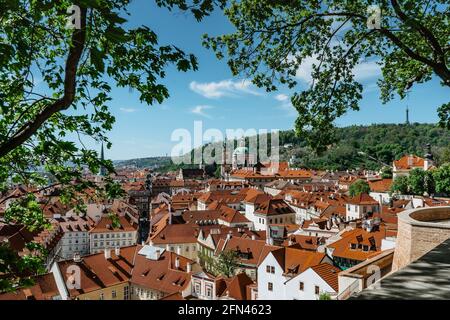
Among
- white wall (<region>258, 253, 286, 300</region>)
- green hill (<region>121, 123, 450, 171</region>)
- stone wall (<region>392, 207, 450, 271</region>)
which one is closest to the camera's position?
stone wall (<region>392, 207, 450, 271</region>)

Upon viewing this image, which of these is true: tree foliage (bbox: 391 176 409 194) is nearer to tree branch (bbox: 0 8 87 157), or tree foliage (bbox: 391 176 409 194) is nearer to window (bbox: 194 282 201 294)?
window (bbox: 194 282 201 294)

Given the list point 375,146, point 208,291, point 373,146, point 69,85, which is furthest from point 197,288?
point 373,146

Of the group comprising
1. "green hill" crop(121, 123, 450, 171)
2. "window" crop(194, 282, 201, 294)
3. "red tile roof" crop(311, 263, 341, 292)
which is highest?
"green hill" crop(121, 123, 450, 171)

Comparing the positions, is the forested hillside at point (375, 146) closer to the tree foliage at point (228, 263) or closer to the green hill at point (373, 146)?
the green hill at point (373, 146)

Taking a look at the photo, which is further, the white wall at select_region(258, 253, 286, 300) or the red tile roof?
the white wall at select_region(258, 253, 286, 300)

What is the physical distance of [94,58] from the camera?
367cm

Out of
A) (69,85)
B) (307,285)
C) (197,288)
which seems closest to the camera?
(69,85)

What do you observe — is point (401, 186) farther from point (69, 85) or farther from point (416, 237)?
point (69, 85)

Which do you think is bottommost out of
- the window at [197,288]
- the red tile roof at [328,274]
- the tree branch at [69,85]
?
the window at [197,288]

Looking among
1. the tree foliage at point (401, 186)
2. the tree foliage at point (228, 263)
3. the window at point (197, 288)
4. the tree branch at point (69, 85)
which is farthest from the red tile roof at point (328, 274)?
the tree foliage at point (401, 186)

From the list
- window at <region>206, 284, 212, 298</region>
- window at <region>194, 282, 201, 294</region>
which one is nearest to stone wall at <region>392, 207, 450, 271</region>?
window at <region>206, 284, 212, 298</region>

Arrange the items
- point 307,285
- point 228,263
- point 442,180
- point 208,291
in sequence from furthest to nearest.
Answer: point 442,180
point 228,263
point 208,291
point 307,285
